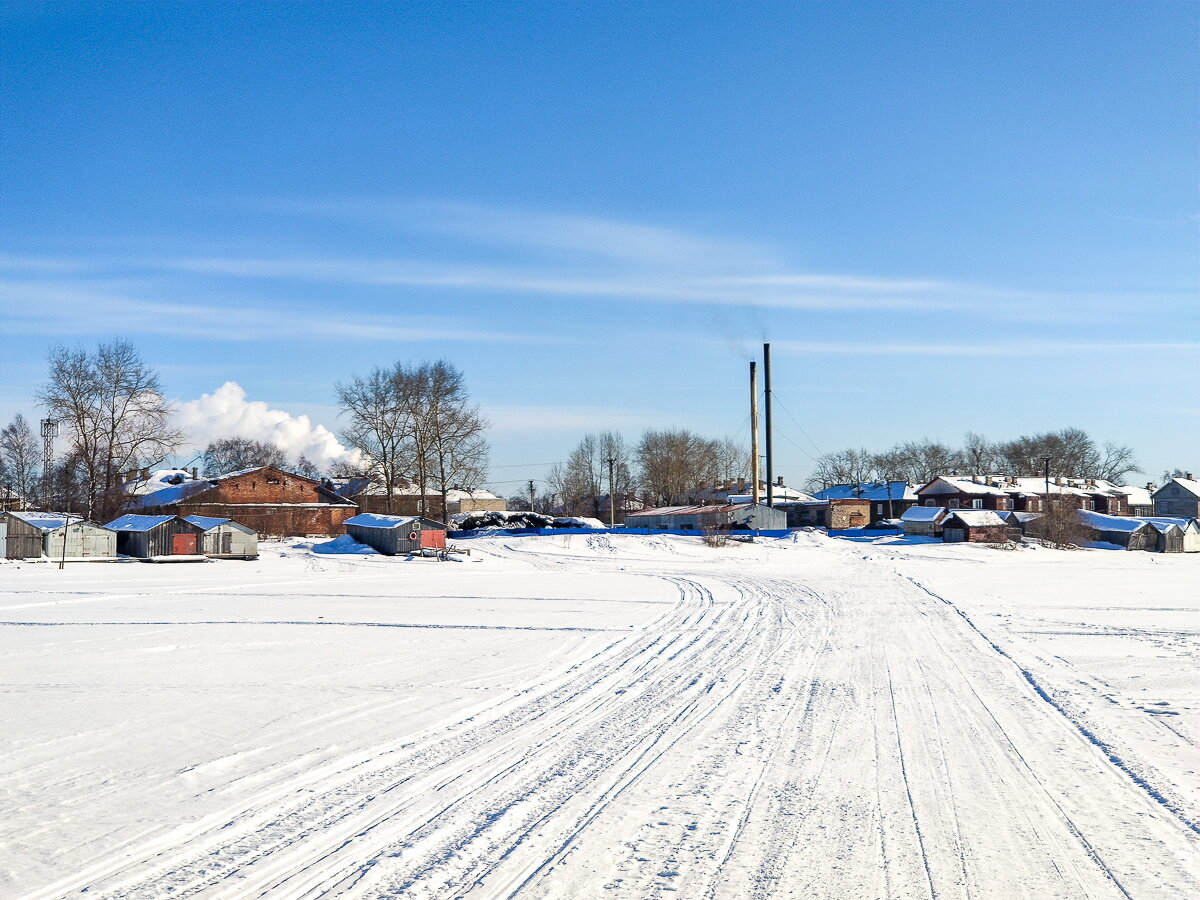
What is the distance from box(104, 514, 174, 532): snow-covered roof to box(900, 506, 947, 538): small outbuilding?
52.2m

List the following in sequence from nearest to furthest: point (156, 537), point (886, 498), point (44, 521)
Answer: point (44, 521) < point (156, 537) < point (886, 498)

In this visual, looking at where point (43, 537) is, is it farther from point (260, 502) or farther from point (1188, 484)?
point (1188, 484)

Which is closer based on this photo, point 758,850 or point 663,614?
point 758,850

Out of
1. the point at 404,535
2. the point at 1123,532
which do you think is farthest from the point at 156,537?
the point at 1123,532

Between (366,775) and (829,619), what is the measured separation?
48.3ft

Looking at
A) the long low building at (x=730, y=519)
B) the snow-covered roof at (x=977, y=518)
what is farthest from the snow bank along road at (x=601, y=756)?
the snow-covered roof at (x=977, y=518)

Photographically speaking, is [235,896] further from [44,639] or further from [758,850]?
[44,639]

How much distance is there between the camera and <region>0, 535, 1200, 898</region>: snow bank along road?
6.18 metres

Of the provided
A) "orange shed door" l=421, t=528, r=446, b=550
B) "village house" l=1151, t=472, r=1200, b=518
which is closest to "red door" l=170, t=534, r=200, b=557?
"orange shed door" l=421, t=528, r=446, b=550

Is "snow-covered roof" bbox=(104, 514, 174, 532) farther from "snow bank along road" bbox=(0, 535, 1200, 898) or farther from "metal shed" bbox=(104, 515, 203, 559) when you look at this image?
"snow bank along road" bbox=(0, 535, 1200, 898)

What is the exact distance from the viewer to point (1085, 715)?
11.0m

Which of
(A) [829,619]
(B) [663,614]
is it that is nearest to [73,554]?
(B) [663,614]

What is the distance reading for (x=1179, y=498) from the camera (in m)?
107

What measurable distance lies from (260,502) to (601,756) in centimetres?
6419
